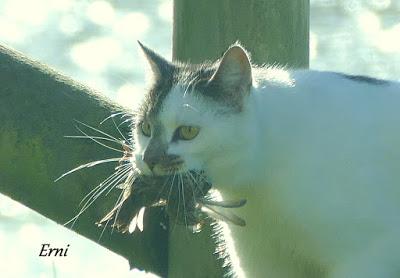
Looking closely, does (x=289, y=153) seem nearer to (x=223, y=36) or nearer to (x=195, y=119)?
(x=195, y=119)

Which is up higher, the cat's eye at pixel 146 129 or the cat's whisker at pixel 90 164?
the cat's eye at pixel 146 129

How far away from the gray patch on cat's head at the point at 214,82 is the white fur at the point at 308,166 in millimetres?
32

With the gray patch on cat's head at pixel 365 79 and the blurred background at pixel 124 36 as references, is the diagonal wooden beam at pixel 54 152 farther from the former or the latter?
the blurred background at pixel 124 36

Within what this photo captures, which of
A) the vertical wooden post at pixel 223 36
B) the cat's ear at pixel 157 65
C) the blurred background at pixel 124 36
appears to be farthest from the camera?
the blurred background at pixel 124 36

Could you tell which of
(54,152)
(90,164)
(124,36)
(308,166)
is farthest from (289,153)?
(124,36)

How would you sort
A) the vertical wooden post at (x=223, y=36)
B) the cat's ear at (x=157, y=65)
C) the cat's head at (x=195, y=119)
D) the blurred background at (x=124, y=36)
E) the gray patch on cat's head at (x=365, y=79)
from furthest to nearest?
the blurred background at (x=124, y=36), the vertical wooden post at (x=223, y=36), the gray patch on cat's head at (x=365, y=79), the cat's ear at (x=157, y=65), the cat's head at (x=195, y=119)

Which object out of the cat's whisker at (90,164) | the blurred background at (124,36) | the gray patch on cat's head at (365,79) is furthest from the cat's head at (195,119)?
the blurred background at (124,36)

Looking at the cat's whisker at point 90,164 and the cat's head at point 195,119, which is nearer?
the cat's head at point 195,119

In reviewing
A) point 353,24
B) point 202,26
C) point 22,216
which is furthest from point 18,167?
point 353,24

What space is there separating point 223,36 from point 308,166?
703mm

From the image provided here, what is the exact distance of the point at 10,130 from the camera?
165 inches

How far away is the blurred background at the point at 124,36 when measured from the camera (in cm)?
923

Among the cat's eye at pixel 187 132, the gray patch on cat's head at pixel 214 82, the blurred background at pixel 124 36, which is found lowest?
the cat's eye at pixel 187 132

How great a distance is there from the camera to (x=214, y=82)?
359cm
